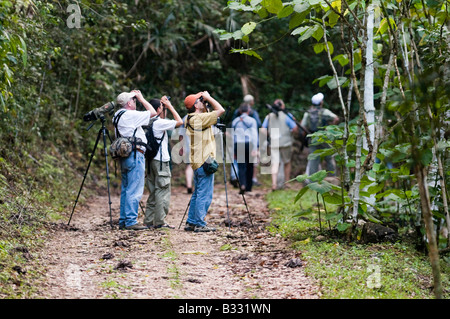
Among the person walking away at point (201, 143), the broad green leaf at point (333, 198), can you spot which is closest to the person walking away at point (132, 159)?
the person walking away at point (201, 143)

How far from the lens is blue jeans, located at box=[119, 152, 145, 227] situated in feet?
27.2

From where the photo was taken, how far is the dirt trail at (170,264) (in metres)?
5.31

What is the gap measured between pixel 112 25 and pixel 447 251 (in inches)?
365

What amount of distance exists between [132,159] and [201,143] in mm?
1068

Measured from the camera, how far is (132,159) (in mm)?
8250

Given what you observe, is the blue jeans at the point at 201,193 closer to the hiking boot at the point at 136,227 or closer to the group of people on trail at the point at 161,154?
the group of people on trail at the point at 161,154

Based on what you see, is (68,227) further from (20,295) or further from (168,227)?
(20,295)

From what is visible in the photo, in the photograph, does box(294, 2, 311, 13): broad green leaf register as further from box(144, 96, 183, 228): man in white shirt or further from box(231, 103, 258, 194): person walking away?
box(231, 103, 258, 194): person walking away

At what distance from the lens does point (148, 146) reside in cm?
842

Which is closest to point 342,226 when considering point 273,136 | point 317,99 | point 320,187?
point 320,187

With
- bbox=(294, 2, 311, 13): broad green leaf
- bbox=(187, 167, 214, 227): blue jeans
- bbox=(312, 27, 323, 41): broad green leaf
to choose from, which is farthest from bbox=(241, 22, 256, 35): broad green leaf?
bbox=(187, 167, 214, 227): blue jeans

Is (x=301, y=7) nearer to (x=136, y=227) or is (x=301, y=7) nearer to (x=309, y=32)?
(x=309, y=32)

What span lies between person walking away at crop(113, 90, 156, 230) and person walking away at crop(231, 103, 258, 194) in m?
5.26
